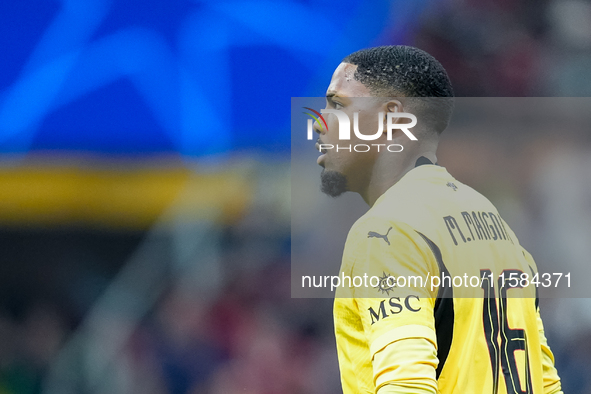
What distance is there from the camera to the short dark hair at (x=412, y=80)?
5.77 ft

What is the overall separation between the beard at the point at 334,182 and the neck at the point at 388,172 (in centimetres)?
9

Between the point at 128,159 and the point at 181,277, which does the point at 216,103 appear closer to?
the point at 128,159

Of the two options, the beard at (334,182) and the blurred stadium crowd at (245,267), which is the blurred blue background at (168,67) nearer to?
the blurred stadium crowd at (245,267)

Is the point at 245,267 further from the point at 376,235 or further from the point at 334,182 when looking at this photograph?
the point at 376,235

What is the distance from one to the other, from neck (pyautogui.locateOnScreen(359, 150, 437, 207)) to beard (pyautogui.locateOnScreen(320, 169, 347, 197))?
90mm

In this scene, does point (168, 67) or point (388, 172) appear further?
point (168, 67)

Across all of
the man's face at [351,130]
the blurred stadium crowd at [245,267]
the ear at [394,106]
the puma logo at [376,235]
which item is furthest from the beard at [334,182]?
the blurred stadium crowd at [245,267]

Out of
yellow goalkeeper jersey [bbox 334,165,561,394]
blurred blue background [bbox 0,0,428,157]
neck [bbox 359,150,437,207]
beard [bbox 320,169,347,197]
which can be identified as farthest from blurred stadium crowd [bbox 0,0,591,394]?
yellow goalkeeper jersey [bbox 334,165,561,394]

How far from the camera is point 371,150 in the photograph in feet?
5.89

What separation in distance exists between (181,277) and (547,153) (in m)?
2.26

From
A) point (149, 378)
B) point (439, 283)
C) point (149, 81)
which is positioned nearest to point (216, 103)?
point (149, 81)

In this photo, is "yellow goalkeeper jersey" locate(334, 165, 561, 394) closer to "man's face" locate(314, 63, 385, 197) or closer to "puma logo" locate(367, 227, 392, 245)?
"puma logo" locate(367, 227, 392, 245)

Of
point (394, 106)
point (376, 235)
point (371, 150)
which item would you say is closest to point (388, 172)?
point (371, 150)

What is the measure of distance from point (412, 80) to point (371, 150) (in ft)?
0.77
